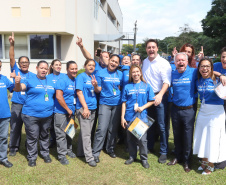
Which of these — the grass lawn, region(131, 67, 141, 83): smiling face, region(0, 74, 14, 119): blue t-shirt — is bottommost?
the grass lawn

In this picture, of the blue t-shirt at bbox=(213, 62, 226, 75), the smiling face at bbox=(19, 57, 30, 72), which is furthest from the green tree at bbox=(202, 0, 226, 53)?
the smiling face at bbox=(19, 57, 30, 72)

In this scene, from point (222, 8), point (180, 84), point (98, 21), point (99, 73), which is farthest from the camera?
point (222, 8)

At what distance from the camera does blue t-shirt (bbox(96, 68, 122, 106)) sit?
13.8 ft

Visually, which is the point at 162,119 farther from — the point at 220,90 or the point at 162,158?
the point at 220,90

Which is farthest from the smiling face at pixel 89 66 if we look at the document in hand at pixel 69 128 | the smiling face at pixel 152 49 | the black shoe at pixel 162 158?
the black shoe at pixel 162 158

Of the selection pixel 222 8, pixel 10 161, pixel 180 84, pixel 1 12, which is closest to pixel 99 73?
pixel 180 84

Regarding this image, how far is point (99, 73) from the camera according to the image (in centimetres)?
425

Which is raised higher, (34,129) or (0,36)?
(0,36)

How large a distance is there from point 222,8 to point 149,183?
3173 cm

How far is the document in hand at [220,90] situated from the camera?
11.4 ft

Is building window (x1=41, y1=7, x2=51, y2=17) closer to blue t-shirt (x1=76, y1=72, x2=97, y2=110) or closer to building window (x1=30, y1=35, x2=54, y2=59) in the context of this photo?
building window (x1=30, y1=35, x2=54, y2=59)

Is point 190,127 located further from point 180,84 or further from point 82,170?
point 82,170

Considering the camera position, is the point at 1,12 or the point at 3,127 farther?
the point at 1,12

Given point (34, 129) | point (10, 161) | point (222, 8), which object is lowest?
point (10, 161)
